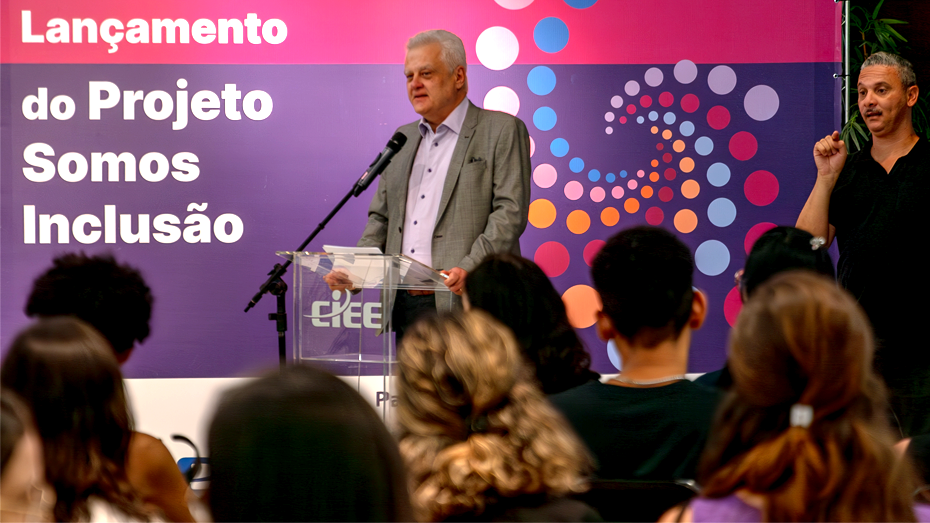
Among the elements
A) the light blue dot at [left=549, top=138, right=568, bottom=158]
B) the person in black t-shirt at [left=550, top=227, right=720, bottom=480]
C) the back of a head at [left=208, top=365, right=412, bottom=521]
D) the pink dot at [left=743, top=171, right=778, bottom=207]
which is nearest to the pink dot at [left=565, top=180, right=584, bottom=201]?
the light blue dot at [left=549, top=138, right=568, bottom=158]

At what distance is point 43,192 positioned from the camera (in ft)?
14.1

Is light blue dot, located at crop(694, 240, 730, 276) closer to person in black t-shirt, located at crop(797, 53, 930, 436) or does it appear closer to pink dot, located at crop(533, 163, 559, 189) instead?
pink dot, located at crop(533, 163, 559, 189)

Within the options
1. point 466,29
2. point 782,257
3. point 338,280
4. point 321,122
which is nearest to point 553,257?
point 466,29

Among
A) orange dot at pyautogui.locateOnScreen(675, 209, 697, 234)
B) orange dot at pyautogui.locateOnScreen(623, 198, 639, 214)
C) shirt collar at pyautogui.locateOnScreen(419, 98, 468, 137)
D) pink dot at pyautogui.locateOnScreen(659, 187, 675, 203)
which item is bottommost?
orange dot at pyautogui.locateOnScreen(675, 209, 697, 234)

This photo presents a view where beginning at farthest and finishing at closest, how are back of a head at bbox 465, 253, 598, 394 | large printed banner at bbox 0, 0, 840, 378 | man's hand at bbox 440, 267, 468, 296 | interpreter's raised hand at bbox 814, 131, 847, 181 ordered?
large printed banner at bbox 0, 0, 840, 378
interpreter's raised hand at bbox 814, 131, 847, 181
man's hand at bbox 440, 267, 468, 296
back of a head at bbox 465, 253, 598, 394

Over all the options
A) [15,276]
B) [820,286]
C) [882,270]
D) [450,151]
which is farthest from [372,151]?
[820,286]

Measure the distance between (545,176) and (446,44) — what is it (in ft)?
3.10

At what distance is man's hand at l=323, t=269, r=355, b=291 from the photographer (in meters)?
3.10

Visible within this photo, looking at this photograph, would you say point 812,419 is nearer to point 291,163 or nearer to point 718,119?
point 718,119

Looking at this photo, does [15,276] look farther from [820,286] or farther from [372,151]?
[820,286]

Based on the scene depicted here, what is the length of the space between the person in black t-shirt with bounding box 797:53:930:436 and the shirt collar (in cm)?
158

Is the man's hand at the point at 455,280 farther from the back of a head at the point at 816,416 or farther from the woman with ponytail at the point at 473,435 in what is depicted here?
the back of a head at the point at 816,416

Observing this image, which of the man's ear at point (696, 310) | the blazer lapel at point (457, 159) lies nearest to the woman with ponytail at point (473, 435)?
the man's ear at point (696, 310)

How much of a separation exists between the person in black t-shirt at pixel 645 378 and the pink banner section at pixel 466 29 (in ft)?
8.99
